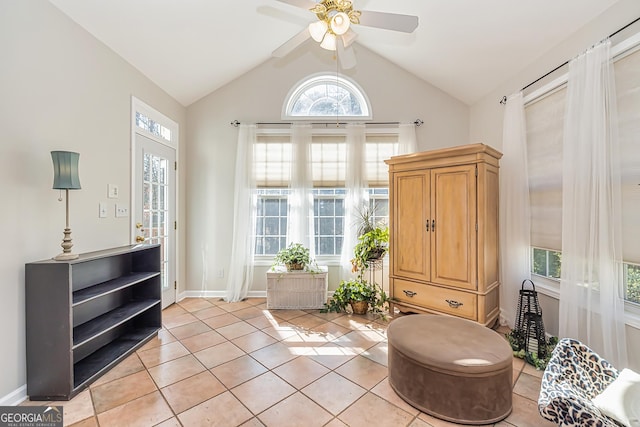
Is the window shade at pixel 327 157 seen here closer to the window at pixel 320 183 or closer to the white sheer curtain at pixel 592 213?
the window at pixel 320 183

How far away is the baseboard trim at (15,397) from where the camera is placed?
1689mm

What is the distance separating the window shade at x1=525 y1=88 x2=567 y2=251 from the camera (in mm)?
2393

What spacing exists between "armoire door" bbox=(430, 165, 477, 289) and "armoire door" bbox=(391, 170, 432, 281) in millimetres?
76

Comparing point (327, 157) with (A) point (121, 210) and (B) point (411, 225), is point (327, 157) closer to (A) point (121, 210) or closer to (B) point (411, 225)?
(B) point (411, 225)

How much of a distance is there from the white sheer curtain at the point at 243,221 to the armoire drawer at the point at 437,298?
6.59 feet

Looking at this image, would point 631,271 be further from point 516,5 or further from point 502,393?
point 516,5

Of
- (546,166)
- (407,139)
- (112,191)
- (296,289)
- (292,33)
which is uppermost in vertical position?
(292,33)

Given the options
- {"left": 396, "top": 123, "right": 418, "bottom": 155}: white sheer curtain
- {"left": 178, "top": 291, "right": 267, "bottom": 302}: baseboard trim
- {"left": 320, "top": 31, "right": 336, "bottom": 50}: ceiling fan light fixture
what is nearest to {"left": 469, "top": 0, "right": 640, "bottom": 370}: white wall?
{"left": 396, "top": 123, "right": 418, "bottom": 155}: white sheer curtain

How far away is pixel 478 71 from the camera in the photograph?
3.14m

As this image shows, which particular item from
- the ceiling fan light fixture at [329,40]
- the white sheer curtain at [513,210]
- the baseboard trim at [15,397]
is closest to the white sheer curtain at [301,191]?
the ceiling fan light fixture at [329,40]

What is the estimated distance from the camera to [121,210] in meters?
2.70

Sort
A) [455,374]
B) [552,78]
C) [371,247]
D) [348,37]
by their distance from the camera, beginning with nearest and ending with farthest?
[455,374], [348,37], [552,78], [371,247]

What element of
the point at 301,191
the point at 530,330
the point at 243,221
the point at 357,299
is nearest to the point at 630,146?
the point at 530,330

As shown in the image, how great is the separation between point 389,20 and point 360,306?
2.85m
